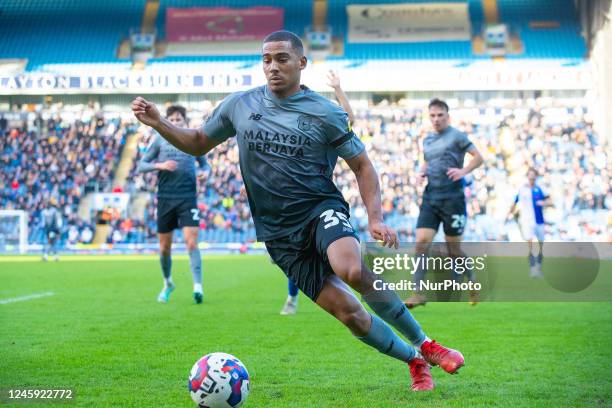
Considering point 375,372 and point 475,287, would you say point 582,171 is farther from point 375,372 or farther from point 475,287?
point 375,372

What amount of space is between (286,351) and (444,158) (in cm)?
446

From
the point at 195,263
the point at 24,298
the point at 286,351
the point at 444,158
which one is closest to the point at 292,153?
the point at 286,351

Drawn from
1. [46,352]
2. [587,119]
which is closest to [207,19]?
[587,119]

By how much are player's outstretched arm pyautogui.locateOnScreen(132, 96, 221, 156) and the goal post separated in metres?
28.6

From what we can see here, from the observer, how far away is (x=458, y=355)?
209 inches

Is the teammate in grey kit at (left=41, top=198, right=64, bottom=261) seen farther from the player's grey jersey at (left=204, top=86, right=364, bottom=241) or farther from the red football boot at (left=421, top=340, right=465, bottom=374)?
the red football boot at (left=421, top=340, right=465, bottom=374)

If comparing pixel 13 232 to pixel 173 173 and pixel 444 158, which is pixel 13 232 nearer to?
pixel 173 173

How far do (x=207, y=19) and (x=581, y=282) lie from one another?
3588 cm

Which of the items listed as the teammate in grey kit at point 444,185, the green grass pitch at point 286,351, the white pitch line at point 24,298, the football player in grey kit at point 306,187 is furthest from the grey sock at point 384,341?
the white pitch line at point 24,298

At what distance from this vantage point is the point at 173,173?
38.7 ft

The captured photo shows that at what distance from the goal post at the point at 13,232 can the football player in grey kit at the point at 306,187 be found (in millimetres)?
28992

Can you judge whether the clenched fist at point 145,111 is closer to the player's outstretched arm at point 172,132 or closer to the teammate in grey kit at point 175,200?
the player's outstretched arm at point 172,132

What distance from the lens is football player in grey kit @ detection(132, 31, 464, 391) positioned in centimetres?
520

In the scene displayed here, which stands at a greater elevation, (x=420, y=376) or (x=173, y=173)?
(x=173, y=173)
